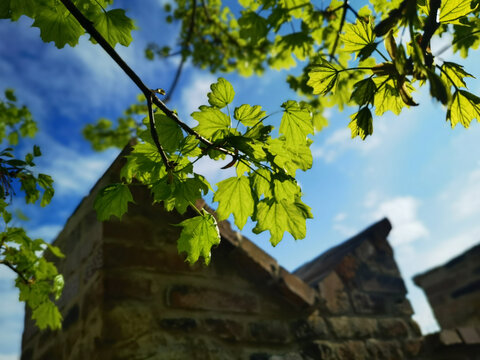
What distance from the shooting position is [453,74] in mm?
1057

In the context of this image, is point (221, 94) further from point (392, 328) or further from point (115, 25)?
point (392, 328)

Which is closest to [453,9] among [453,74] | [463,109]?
[453,74]

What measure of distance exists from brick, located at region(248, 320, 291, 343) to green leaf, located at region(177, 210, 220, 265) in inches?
47.9

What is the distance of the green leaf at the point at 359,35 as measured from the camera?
106 centimetres

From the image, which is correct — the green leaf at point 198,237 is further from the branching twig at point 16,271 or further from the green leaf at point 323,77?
the branching twig at point 16,271

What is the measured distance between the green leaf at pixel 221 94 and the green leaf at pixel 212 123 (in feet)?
0.10

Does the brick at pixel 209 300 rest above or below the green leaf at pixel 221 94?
below

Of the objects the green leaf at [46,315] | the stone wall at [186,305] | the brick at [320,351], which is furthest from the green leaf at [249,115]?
the brick at [320,351]

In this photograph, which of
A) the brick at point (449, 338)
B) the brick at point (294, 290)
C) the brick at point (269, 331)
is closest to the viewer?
the brick at point (269, 331)

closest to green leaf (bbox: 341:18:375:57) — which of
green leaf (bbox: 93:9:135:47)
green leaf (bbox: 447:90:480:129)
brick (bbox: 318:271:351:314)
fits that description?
green leaf (bbox: 447:90:480:129)

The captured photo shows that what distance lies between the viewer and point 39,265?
1.90 m

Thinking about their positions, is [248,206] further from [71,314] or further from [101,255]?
[71,314]

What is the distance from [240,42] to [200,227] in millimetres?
5014

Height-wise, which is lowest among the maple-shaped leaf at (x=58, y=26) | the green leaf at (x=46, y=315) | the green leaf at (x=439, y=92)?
the green leaf at (x=439, y=92)
